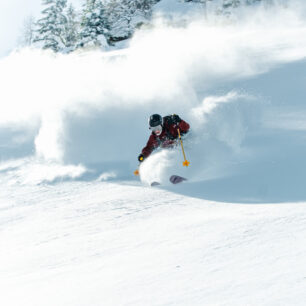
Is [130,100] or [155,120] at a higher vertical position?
[130,100]

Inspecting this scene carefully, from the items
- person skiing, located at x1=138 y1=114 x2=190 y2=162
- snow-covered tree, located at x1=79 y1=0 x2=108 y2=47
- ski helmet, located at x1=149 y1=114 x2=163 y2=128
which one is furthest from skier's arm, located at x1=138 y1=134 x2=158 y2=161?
snow-covered tree, located at x1=79 y1=0 x2=108 y2=47

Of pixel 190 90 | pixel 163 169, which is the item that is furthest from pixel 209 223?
pixel 190 90

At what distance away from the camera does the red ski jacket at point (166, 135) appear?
6.86 m

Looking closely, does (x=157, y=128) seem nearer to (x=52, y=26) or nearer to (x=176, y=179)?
(x=176, y=179)

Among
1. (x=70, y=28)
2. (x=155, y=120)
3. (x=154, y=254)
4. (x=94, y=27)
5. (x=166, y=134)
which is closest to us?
(x=154, y=254)

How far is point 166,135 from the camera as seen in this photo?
22.7 feet

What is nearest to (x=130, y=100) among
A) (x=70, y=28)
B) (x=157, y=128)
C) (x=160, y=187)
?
(x=157, y=128)

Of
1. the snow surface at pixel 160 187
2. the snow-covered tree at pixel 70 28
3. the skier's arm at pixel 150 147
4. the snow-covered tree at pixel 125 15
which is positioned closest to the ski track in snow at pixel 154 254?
the snow surface at pixel 160 187

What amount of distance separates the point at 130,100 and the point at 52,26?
27.7 metres

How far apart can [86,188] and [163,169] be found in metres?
1.35

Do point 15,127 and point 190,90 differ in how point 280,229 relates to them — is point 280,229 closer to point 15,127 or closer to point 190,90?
point 190,90

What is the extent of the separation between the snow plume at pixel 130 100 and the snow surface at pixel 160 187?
4 cm

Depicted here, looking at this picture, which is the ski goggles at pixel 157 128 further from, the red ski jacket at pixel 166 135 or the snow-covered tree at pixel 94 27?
the snow-covered tree at pixel 94 27

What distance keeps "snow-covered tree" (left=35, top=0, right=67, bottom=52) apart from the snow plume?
58.2 ft
